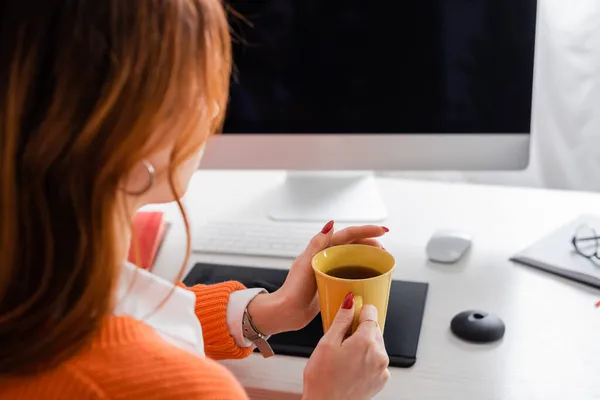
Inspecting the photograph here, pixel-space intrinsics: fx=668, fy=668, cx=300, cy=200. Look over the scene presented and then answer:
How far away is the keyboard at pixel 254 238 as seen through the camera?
37.1 inches

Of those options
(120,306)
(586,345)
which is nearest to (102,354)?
(120,306)

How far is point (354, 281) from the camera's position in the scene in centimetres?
60

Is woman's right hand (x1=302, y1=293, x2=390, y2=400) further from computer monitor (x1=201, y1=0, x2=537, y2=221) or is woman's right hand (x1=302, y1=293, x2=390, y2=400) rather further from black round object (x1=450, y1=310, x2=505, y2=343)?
computer monitor (x1=201, y1=0, x2=537, y2=221)

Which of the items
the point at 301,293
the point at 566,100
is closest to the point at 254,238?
the point at 301,293

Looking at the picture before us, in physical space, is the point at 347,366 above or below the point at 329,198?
above

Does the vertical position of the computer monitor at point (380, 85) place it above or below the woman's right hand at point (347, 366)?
above

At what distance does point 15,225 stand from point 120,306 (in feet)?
0.46

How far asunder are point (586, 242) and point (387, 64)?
14.4 inches

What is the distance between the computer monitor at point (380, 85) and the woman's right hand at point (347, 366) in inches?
16.6

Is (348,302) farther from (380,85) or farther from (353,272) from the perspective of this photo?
(380,85)

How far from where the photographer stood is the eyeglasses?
885 mm

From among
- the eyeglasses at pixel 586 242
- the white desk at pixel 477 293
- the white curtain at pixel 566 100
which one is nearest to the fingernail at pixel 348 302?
the white desk at pixel 477 293

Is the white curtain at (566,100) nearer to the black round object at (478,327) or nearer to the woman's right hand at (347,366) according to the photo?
the black round object at (478,327)

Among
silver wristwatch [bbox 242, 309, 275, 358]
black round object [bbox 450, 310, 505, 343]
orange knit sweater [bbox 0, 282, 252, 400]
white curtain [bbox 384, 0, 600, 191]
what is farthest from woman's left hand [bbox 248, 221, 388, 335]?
white curtain [bbox 384, 0, 600, 191]
